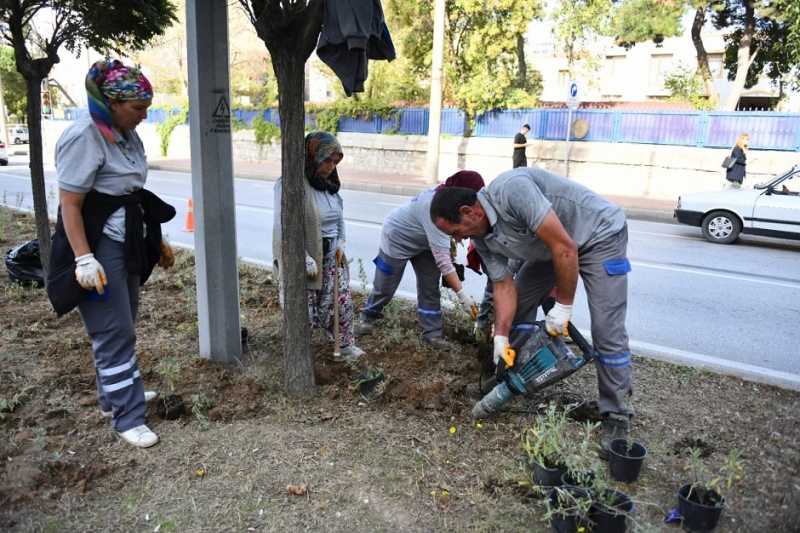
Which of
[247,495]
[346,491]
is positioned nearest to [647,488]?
[346,491]

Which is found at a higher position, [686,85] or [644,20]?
[644,20]

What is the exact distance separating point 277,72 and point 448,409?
2.08 meters

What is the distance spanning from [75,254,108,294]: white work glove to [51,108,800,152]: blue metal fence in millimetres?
14099

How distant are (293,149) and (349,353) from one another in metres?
1.57

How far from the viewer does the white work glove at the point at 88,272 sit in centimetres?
279

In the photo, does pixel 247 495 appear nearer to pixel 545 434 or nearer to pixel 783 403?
pixel 545 434

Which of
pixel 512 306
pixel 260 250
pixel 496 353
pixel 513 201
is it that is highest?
pixel 513 201

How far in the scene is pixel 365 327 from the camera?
4828mm

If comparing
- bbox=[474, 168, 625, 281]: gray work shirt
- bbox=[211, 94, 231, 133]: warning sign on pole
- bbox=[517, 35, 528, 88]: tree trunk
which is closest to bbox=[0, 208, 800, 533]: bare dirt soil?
bbox=[474, 168, 625, 281]: gray work shirt

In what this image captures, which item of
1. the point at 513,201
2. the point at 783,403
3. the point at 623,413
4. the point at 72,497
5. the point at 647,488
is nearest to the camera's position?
the point at 72,497

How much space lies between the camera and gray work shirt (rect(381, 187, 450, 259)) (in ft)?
14.3

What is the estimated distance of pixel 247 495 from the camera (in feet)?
8.80

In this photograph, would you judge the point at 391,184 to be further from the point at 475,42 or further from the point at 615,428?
the point at 615,428

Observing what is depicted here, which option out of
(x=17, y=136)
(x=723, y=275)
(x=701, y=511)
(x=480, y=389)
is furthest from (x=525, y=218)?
(x=17, y=136)
